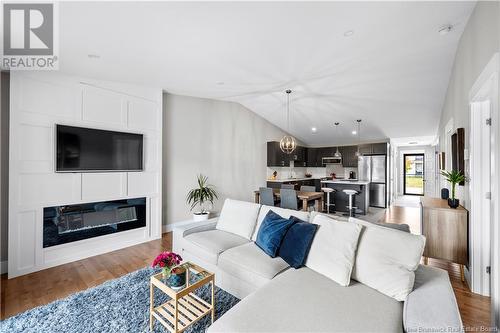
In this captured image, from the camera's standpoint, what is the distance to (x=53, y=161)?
3.02 m

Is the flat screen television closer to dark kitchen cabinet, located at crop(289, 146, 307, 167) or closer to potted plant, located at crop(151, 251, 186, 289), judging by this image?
potted plant, located at crop(151, 251, 186, 289)

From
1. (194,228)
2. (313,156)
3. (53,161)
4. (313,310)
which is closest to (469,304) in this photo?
(313,310)

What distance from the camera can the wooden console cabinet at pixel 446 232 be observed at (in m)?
2.59

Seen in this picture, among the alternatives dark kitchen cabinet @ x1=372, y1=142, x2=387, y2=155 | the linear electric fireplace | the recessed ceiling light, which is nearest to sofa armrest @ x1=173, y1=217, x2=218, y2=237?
the linear electric fireplace

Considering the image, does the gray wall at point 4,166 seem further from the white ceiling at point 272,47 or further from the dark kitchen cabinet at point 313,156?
the dark kitchen cabinet at point 313,156

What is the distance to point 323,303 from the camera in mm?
1448

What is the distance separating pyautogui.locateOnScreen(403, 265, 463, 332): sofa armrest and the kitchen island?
5003mm

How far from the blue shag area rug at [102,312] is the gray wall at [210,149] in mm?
2229

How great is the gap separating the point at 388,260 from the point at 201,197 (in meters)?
3.78

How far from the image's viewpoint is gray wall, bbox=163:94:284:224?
4598 millimetres

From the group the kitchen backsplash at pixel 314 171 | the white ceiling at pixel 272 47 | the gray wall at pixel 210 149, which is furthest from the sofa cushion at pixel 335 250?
the kitchen backsplash at pixel 314 171

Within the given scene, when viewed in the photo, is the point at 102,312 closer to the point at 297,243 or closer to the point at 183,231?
the point at 183,231

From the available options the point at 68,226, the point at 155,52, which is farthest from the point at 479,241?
the point at 68,226

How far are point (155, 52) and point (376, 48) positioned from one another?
2.80 m
